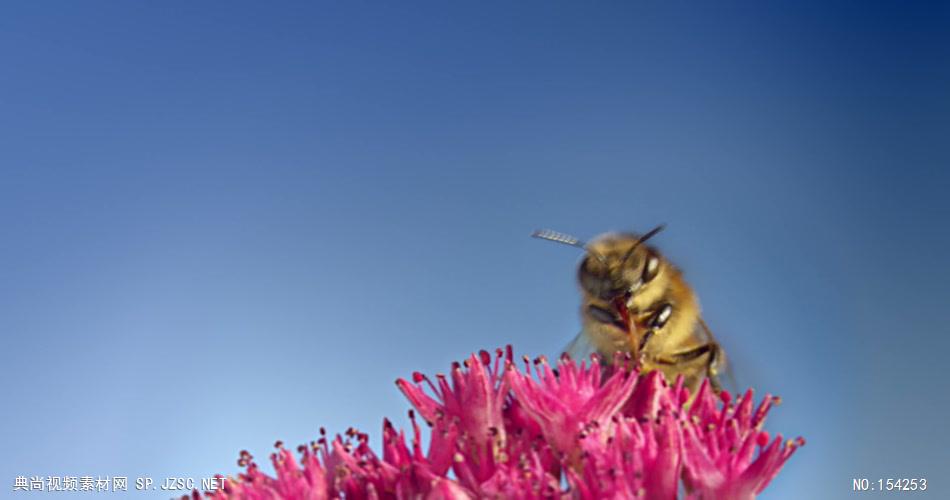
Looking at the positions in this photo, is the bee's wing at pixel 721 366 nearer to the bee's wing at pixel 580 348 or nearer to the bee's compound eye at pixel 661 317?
the bee's compound eye at pixel 661 317

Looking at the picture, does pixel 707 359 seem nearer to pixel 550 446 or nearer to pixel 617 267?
pixel 617 267

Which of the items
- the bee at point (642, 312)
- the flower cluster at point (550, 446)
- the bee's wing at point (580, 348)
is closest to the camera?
the flower cluster at point (550, 446)

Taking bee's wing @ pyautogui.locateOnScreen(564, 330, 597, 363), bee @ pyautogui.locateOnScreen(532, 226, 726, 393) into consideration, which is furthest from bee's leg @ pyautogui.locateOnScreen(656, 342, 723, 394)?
bee's wing @ pyautogui.locateOnScreen(564, 330, 597, 363)

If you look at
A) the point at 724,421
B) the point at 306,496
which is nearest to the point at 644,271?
the point at 724,421

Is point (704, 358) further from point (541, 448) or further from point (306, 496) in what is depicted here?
point (306, 496)

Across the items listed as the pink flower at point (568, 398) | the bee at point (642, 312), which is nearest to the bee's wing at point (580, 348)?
the bee at point (642, 312)

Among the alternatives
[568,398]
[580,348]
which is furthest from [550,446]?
[580,348]

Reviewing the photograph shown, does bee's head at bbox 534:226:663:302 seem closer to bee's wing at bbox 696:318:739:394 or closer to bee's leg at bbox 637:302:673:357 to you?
bee's leg at bbox 637:302:673:357
